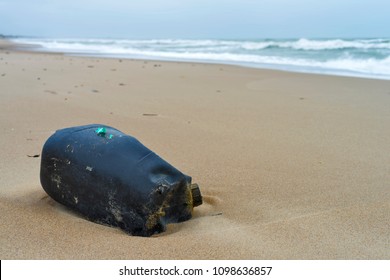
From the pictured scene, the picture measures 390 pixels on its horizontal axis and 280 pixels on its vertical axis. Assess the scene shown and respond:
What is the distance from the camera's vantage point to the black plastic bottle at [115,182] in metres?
1.91

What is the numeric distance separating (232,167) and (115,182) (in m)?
1.18

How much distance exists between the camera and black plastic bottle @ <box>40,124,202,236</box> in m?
1.91

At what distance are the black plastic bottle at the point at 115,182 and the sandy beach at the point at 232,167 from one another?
7cm

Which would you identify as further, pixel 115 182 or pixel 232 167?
pixel 232 167

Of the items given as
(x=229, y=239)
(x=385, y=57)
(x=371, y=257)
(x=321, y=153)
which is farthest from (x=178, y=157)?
(x=385, y=57)

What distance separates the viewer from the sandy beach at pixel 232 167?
6.00ft

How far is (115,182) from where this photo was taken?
193 cm

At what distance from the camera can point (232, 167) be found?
2938 millimetres

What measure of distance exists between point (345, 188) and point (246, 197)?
62 centimetres

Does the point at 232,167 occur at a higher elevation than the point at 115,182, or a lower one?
lower

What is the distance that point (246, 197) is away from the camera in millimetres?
2424

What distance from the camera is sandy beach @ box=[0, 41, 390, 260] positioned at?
1.83 metres

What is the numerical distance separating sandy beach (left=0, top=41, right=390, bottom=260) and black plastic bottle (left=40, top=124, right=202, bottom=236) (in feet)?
0.23

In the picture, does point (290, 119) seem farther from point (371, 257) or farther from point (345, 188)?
point (371, 257)
